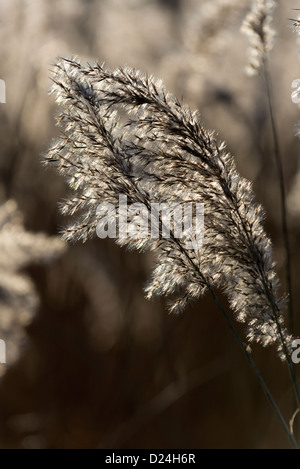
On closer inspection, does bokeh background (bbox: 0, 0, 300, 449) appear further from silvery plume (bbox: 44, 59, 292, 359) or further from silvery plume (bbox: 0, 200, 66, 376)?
silvery plume (bbox: 44, 59, 292, 359)

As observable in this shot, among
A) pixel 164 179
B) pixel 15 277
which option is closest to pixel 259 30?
pixel 164 179

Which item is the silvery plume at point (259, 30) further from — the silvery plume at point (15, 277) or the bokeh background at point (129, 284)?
the silvery plume at point (15, 277)

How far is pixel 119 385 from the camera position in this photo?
204 cm

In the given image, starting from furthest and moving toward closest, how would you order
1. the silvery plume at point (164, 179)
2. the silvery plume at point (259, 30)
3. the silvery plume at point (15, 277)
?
the silvery plume at point (259, 30), the silvery plume at point (15, 277), the silvery plume at point (164, 179)

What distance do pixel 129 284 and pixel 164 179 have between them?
1.21 m

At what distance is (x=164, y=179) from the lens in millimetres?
1160

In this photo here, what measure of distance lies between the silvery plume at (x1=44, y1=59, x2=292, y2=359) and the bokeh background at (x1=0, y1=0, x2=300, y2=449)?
2.48ft

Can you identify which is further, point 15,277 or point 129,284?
point 129,284

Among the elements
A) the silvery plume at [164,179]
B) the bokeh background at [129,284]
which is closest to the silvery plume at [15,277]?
the silvery plume at [164,179]

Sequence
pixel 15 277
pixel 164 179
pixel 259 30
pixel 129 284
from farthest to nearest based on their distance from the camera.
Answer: pixel 129 284, pixel 259 30, pixel 15 277, pixel 164 179

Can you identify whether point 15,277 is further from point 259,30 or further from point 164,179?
point 259,30

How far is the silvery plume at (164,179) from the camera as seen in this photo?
1101mm

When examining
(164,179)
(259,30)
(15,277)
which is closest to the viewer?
(164,179)

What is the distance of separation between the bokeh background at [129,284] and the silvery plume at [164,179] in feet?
2.48
